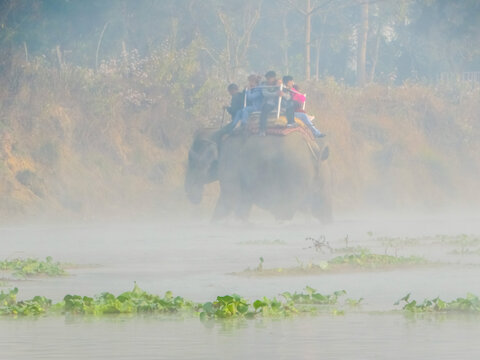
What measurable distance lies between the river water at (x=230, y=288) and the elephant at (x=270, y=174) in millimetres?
569

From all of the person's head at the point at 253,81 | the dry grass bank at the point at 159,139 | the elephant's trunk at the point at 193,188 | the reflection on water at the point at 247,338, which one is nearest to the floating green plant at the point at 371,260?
the reflection on water at the point at 247,338

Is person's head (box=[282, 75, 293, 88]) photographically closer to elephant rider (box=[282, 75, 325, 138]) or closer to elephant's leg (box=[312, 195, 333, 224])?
elephant rider (box=[282, 75, 325, 138])

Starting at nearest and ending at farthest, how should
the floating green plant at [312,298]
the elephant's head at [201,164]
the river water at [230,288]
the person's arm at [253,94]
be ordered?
1. the river water at [230,288]
2. the floating green plant at [312,298]
3. the person's arm at [253,94]
4. the elephant's head at [201,164]

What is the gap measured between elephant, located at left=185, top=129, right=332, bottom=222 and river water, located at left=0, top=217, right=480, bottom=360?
22.4 inches

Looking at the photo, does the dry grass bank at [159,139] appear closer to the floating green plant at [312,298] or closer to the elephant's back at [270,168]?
the elephant's back at [270,168]

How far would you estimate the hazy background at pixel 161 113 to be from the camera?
35688mm

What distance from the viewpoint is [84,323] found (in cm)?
1358

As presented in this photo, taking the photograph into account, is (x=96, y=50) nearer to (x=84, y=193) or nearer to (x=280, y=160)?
(x=84, y=193)

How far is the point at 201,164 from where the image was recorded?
108 feet

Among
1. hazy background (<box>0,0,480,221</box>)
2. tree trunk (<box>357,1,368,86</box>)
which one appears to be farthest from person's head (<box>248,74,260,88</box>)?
tree trunk (<box>357,1,368,86</box>)

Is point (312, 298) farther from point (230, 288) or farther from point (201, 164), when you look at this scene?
point (201, 164)

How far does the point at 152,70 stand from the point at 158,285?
21.8 metres

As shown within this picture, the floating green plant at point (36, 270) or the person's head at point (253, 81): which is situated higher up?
the person's head at point (253, 81)

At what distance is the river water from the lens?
11659 millimetres
